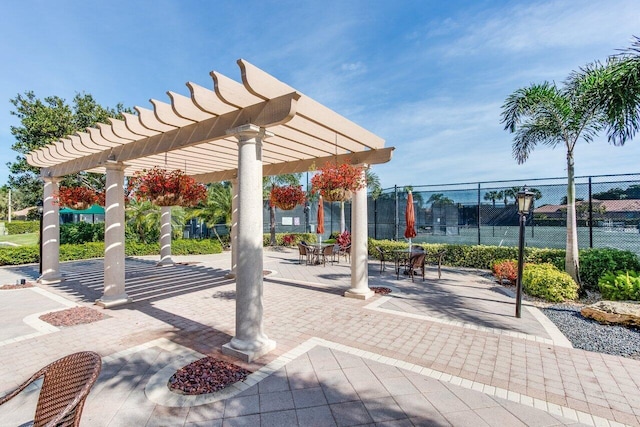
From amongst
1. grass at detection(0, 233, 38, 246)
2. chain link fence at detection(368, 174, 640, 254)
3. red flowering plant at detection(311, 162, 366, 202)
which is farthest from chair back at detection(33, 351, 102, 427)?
grass at detection(0, 233, 38, 246)

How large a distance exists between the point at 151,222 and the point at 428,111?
14.0m

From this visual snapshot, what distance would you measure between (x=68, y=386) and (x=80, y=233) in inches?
630

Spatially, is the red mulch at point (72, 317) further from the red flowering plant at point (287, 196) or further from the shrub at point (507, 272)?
the shrub at point (507, 272)

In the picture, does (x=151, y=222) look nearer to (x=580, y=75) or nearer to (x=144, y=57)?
(x=144, y=57)

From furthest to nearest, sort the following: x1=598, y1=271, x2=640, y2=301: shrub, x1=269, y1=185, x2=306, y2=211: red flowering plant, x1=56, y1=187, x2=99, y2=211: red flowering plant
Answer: x1=56, y1=187, x2=99, y2=211: red flowering plant, x1=269, y1=185, x2=306, y2=211: red flowering plant, x1=598, y1=271, x2=640, y2=301: shrub

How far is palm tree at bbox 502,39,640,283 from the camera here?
577 cm

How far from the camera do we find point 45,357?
399 centimetres

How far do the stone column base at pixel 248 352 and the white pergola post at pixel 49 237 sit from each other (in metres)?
7.80

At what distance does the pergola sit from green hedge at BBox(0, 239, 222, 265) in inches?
204

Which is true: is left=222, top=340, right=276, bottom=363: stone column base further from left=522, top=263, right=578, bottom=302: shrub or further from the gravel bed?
left=522, top=263, right=578, bottom=302: shrub

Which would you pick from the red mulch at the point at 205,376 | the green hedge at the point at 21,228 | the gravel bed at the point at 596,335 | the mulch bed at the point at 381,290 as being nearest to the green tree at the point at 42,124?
the mulch bed at the point at 381,290

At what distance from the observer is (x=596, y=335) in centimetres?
469

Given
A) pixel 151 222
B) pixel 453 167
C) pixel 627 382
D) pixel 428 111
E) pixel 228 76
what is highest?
pixel 428 111

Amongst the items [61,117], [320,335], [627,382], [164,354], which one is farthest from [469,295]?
[61,117]
